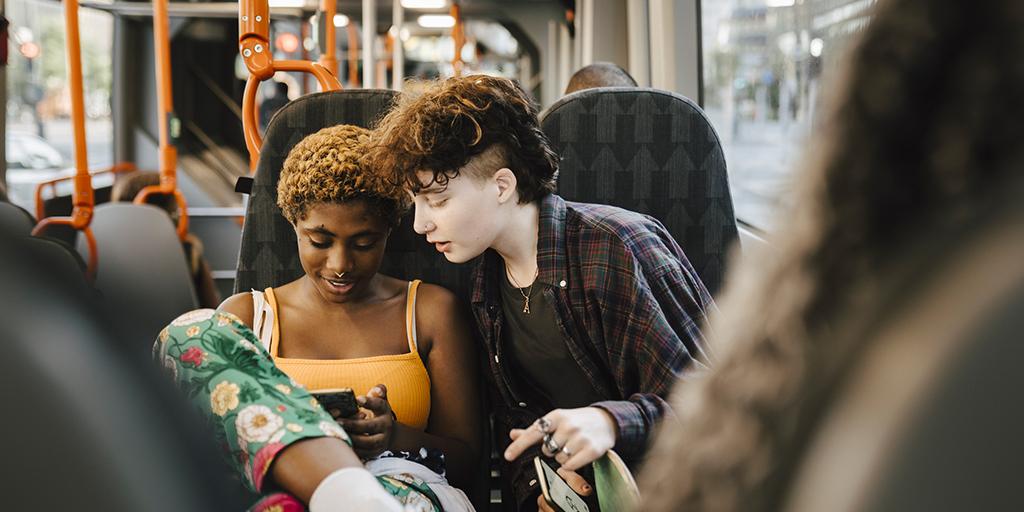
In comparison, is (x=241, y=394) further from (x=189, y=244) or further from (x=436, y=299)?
(x=189, y=244)

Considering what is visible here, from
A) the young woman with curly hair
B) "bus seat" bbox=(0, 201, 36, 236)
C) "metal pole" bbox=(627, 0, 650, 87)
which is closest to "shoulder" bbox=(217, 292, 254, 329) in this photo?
the young woman with curly hair

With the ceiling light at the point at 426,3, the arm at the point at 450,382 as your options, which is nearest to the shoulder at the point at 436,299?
the arm at the point at 450,382

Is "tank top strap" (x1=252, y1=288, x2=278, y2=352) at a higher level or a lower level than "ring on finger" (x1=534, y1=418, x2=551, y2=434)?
higher

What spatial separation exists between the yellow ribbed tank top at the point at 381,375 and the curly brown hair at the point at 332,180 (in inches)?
8.0

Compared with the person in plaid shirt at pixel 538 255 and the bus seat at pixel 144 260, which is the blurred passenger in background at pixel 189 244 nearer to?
the bus seat at pixel 144 260

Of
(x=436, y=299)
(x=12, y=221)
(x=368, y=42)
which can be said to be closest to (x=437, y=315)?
(x=436, y=299)

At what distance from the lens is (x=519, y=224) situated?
1.40m

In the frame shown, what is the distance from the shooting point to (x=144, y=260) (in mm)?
3871

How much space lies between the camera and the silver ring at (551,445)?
3.35ft

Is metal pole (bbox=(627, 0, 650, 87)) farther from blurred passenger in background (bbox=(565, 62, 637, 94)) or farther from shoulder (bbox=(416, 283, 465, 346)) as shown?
shoulder (bbox=(416, 283, 465, 346))

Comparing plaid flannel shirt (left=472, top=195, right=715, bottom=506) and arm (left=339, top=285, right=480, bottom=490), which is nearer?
plaid flannel shirt (left=472, top=195, right=715, bottom=506)

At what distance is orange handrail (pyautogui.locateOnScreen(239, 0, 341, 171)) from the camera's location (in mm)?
1919

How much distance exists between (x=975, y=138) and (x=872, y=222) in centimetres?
5

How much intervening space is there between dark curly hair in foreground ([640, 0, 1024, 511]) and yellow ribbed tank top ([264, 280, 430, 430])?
1079 millimetres
